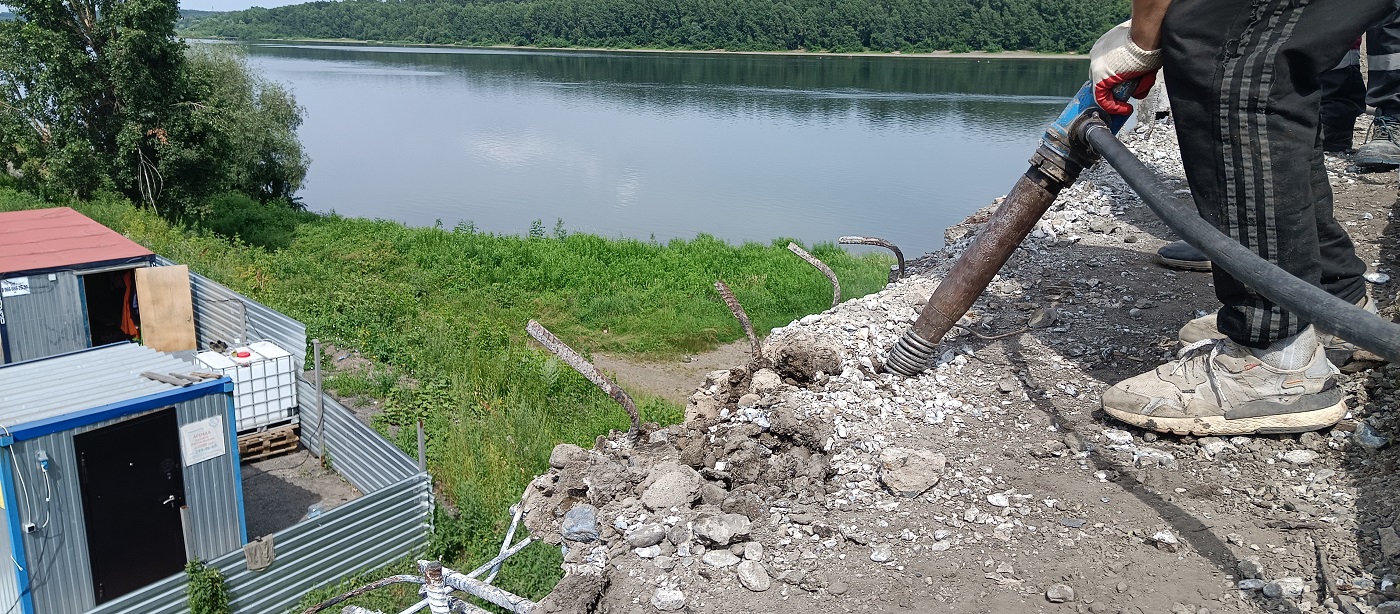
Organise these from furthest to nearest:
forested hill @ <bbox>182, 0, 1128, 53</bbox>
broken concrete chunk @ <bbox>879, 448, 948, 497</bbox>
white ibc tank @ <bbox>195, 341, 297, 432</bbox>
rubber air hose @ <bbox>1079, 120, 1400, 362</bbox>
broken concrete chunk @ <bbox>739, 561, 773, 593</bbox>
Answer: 1. forested hill @ <bbox>182, 0, 1128, 53</bbox>
2. white ibc tank @ <bbox>195, 341, 297, 432</bbox>
3. broken concrete chunk @ <bbox>879, 448, 948, 497</bbox>
4. broken concrete chunk @ <bbox>739, 561, 773, 593</bbox>
5. rubber air hose @ <bbox>1079, 120, 1400, 362</bbox>

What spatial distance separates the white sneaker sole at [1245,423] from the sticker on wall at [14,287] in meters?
10.3

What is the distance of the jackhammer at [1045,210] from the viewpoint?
7.33 ft

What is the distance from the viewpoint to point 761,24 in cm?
6881

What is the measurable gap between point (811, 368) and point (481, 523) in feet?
9.57

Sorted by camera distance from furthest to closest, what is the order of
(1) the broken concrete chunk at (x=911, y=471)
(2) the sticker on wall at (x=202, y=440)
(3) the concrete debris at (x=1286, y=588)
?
1. (2) the sticker on wall at (x=202, y=440)
2. (1) the broken concrete chunk at (x=911, y=471)
3. (3) the concrete debris at (x=1286, y=588)

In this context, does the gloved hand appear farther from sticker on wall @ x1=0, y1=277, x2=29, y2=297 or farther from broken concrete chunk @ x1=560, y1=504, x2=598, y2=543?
sticker on wall @ x1=0, y1=277, x2=29, y2=297

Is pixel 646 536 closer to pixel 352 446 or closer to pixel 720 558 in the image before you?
pixel 720 558

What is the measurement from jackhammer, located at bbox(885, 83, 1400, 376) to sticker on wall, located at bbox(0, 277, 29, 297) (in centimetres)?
904

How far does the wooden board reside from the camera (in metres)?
10.5

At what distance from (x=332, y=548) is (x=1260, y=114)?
5.89m

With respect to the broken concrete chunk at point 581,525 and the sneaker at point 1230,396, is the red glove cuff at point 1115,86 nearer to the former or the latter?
the sneaker at point 1230,396

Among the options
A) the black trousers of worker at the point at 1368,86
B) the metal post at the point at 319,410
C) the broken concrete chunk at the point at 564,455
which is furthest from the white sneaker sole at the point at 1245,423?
the metal post at the point at 319,410

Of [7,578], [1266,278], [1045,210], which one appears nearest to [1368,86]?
[1045,210]

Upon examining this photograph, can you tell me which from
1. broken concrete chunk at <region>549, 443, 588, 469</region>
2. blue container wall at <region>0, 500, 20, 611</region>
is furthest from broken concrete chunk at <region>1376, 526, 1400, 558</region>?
blue container wall at <region>0, 500, 20, 611</region>
